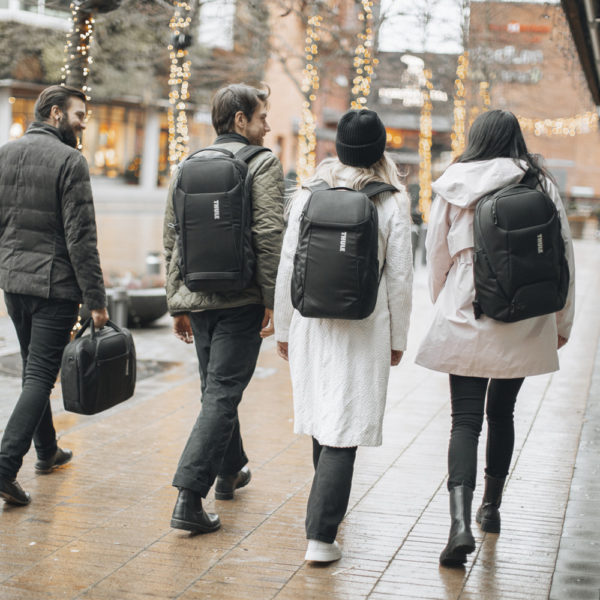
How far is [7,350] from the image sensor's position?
9.80 metres

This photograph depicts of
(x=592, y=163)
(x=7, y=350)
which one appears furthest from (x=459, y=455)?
(x=592, y=163)

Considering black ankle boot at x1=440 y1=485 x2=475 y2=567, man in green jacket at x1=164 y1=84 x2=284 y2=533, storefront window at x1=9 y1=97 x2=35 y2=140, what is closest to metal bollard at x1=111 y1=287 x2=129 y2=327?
man in green jacket at x1=164 y1=84 x2=284 y2=533

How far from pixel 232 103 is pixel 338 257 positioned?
1178 millimetres

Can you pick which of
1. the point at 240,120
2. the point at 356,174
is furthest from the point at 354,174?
the point at 240,120

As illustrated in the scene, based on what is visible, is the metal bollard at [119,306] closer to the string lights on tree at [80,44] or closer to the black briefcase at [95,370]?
the string lights on tree at [80,44]

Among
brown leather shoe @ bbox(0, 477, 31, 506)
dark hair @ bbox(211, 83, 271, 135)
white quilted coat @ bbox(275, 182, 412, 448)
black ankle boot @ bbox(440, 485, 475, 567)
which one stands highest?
dark hair @ bbox(211, 83, 271, 135)

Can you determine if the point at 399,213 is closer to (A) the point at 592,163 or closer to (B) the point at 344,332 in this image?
(B) the point at 344,332

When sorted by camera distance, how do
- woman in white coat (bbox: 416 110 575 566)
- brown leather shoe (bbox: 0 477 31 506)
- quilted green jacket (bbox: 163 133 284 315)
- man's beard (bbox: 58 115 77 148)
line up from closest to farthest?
woman in white coat (bbox: 416 110 575 566)
quilted green jacket (bbox: 163 133 284 315)
brown leather shoe (bbox: 0 477 31 506)
man's beard (bbox: 58 115 77 148)

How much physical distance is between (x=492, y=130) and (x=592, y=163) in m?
64.9

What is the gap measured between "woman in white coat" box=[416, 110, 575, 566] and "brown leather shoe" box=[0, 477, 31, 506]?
79.0 inches

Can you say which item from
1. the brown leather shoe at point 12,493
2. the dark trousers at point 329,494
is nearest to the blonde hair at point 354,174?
the dark trousers at point 329,494

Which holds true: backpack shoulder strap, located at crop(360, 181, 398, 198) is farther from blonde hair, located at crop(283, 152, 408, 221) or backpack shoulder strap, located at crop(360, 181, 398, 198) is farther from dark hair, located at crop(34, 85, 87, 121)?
dark hair, located at crop(34, 85, 87, 121)

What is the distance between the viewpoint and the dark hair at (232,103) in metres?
4.89

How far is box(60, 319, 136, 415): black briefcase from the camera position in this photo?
201 inches
